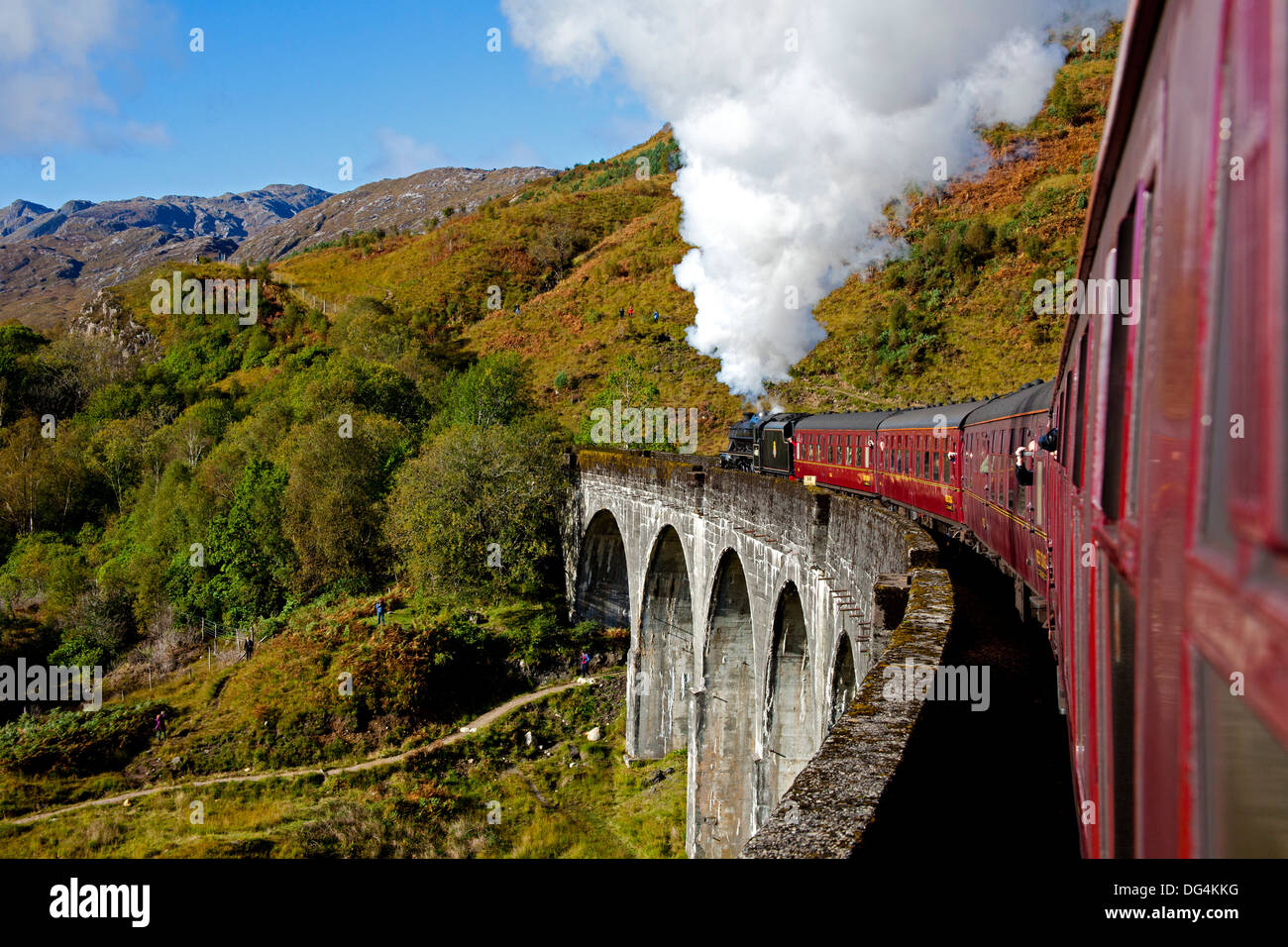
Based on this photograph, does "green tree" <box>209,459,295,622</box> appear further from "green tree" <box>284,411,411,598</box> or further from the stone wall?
the stone wall

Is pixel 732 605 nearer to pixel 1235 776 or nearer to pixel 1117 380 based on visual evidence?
pixel 1117 380

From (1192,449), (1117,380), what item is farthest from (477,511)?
(1192,449)

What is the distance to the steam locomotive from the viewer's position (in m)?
0.88

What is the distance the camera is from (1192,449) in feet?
3.88

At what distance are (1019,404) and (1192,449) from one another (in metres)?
9.05

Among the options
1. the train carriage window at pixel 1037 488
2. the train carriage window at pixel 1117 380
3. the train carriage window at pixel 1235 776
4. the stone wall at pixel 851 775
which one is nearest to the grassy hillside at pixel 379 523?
the train carriage window at pixel 1037 488

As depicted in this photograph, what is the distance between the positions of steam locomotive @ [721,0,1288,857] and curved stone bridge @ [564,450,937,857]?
14.2 feet

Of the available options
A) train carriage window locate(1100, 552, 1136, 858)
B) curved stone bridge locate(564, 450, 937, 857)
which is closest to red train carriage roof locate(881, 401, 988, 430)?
curved stone bridge locate(564, 450, 937, 857)

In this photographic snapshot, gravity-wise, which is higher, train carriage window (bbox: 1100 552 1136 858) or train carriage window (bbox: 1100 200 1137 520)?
train carriage window (bbox: 1100 200 1137 520)

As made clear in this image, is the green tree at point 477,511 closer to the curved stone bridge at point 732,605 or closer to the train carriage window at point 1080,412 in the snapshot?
the curved stone bridge at point 732,605

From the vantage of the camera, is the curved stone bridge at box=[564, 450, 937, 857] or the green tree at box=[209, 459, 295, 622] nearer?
the curved stone bridge at box=[564, 450, 937, 857]

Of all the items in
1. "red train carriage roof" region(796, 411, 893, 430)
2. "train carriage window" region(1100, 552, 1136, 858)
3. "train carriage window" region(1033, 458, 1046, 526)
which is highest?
"red train carriage roof" region(796, 411, 893, 430)

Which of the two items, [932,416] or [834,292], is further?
[834,292]
